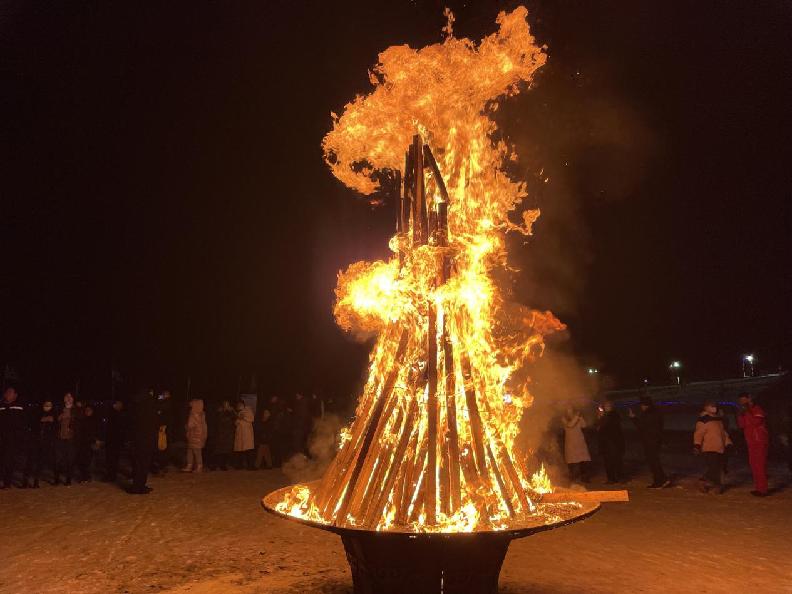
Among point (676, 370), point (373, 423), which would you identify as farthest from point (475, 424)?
point (676, 370)

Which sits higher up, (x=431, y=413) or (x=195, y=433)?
(x=431, y=413)

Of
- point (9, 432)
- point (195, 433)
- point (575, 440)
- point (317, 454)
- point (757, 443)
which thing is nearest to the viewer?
point (757, 443)

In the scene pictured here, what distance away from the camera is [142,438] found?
32.7 feet

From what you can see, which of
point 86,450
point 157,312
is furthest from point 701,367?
point 86,450

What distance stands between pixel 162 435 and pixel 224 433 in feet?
4.41

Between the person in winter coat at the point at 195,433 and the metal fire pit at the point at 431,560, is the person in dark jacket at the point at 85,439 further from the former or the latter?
the metal fire pit at the point at 431,560

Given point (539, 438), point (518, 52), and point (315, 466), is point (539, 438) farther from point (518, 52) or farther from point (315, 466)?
point (518, 52)

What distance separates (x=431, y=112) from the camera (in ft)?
18.3

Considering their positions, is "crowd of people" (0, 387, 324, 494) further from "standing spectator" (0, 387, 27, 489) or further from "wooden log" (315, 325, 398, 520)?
"wooden log" (315, 325, 398, 520)

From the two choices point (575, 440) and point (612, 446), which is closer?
point (575, 440)

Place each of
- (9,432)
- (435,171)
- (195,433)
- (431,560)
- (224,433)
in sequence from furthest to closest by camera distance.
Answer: (224,433)
(195,433)
(9,432)
(435,171)
(431,560)

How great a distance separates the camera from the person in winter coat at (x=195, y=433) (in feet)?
40.7

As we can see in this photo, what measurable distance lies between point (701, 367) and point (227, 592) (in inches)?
2455

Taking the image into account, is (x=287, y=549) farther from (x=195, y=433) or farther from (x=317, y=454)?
(x=317, y=454)
